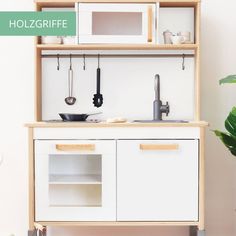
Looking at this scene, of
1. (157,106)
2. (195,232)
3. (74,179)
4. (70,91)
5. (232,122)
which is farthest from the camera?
(70,91)

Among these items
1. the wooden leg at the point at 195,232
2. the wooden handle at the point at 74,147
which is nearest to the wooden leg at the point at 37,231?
the wooden handle at the point at 74,147

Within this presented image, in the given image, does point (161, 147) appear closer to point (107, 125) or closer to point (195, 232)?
point (107, 125)

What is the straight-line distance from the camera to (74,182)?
2992 millimetres

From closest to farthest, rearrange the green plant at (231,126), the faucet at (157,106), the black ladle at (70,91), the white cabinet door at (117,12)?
the green plant at (231,126)
the white cabinet door at (117,12)
the faucet at (157,106)
the black ladle at (70,91)

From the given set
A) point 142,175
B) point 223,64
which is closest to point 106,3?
point 223,64

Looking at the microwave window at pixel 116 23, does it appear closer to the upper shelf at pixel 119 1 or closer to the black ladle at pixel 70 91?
the upper shelf at pixel 119 1

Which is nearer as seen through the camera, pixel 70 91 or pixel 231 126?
pixel 231 126

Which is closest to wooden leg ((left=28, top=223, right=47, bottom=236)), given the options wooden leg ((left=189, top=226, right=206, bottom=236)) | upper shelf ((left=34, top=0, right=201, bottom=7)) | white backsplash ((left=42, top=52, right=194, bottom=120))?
white backsplash ((left=42, top=52, right=194, bottom=120))

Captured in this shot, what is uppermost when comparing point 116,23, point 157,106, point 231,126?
point 116,23

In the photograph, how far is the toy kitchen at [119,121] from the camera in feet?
9.64

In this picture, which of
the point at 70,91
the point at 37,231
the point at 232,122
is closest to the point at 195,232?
the point at 232,122

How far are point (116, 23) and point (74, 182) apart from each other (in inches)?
44.7

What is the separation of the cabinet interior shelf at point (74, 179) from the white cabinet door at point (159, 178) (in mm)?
146

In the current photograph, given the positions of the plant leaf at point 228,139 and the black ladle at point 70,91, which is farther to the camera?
the black ladle at point 70,91
